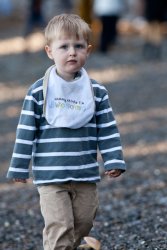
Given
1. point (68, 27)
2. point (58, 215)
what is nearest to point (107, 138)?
point (58, 215)

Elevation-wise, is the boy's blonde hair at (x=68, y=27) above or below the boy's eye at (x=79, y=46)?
above

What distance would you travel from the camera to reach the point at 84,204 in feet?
16.3

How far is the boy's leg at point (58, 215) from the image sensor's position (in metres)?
4.86

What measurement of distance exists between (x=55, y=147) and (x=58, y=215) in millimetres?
417

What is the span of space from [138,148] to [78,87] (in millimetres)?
5168

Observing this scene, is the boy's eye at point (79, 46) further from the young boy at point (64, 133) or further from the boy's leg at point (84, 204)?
the boy's leg at point (84, 204)

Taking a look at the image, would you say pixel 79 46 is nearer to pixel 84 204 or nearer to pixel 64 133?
pixel 64 133

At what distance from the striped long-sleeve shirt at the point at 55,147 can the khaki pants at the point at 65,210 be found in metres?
0.08

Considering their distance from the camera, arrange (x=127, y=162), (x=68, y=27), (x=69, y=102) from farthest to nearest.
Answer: (x=127, y=162), (x=69, y=102), (x=68, y=27)

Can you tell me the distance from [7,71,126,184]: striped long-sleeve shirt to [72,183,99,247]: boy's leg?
0.28 ft

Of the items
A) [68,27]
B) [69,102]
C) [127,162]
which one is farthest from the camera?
[127,162]

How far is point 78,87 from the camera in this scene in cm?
490

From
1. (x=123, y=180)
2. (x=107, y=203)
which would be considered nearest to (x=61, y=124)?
(x=107, y=203)

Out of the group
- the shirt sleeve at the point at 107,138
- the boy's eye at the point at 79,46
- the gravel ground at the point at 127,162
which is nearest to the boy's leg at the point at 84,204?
the shirt sleeve at the point at 107,138
